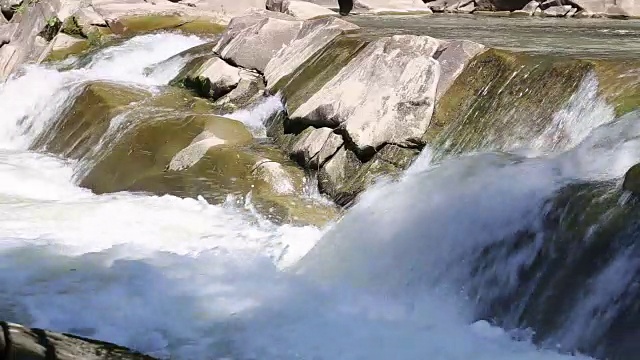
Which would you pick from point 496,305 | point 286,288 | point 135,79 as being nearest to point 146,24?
point 135,79

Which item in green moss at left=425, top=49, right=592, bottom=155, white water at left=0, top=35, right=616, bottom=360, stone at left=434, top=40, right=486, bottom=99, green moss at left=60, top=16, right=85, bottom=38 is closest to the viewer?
white water at left=0, top=35, right=616, bottom=360

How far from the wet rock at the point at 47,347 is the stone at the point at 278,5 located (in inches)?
378

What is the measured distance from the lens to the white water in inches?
191

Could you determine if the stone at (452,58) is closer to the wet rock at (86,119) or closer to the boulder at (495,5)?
the wet rock at (86,119)

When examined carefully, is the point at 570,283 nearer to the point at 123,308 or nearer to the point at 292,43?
the point at 123,308

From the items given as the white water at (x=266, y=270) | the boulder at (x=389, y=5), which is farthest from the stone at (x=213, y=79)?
the boulder at (x=389, y=5)

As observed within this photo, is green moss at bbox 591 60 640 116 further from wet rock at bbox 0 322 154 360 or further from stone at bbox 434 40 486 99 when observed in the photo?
wet rock at bbox 0 322 154 360

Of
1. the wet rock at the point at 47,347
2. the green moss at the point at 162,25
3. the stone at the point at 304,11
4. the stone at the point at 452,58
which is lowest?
the green moss at the point at 162,25

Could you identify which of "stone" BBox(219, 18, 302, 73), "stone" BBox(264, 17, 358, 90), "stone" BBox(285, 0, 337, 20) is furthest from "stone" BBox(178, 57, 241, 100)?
"stone" BBox(285, 0, 337, 20)

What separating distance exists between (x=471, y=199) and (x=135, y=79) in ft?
25.0

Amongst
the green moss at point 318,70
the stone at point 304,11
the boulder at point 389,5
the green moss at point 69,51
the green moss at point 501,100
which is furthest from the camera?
the boulder at point 389,5

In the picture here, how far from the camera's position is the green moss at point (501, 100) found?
6.34 metres

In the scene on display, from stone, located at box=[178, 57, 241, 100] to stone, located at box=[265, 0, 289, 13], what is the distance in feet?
9.62

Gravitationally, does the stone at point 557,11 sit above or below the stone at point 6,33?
above
